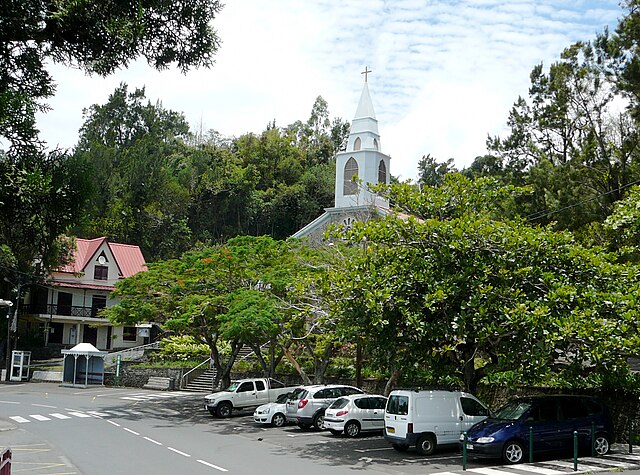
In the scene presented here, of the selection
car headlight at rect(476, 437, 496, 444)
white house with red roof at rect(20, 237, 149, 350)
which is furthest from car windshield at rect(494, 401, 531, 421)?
white house with red roof at rect(20, 237, 149, 350)

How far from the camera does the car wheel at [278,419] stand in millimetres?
25875

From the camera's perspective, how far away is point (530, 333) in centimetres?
1667

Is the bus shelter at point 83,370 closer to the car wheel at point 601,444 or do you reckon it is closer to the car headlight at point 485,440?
the car headlight at point 485,440

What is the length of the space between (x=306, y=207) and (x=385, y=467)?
52.8m

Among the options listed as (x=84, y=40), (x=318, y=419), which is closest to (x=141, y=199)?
(x=318, y=419)

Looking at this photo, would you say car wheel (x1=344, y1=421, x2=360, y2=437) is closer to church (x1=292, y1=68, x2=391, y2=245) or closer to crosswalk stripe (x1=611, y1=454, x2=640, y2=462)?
crosswalk stripe (x1=611, y1=454, x2=640, y2=462)

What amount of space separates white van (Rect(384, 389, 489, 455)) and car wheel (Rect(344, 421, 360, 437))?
11.8ft

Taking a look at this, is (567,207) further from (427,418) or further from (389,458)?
(389,458)

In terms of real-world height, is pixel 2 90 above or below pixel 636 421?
→ above

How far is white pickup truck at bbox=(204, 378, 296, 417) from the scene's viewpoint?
1129 inches

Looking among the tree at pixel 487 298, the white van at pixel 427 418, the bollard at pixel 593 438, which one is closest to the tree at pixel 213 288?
the tree at pixel 487 298

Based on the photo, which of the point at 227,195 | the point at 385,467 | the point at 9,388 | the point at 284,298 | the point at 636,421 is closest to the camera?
the point at 385,467

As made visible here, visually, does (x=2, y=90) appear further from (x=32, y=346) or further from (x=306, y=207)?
(x=306, y=207)

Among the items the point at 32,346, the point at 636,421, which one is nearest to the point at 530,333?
the point at 636,421
